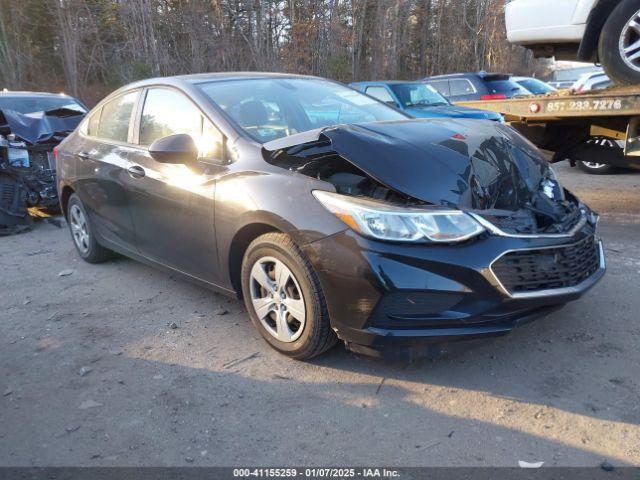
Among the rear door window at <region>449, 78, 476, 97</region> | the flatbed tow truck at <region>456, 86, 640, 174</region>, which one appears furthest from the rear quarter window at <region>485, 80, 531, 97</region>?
the flatbed tow truck at <region>456, 86, 640, 174</region>

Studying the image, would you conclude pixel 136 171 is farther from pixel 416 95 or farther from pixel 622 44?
pixel 416 95

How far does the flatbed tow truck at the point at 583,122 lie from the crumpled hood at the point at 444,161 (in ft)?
6.72

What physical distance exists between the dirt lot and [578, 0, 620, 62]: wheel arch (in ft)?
8.36

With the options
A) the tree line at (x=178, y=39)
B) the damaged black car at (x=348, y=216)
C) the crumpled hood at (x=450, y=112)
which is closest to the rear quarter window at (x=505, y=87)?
the crumpled hood at (x=450, y=112)

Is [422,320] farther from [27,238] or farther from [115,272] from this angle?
[27,238]

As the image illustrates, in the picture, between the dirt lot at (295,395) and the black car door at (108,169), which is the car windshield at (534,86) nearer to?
the dirt lot at (295,395)

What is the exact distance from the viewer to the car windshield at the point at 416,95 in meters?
10.9

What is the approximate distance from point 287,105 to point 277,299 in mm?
1456

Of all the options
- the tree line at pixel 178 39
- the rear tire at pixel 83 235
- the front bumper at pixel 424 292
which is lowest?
the rear tire at pixel 83 235

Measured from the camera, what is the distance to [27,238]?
22.4 ft

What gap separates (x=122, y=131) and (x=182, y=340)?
190 cm

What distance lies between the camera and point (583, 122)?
20.0 feet

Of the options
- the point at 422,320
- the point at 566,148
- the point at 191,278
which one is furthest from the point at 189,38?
the point at 422,320

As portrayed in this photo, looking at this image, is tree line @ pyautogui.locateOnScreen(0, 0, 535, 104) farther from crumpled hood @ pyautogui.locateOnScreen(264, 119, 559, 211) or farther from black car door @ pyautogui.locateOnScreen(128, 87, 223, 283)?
crumpled hood @ pyautogui.locateOnScreen(264, 119, 559, 211)
